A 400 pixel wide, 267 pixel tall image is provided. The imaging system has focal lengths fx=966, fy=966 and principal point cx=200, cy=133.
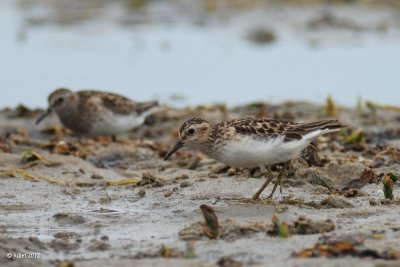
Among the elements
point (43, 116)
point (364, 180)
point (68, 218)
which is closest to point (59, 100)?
point (43, 116)

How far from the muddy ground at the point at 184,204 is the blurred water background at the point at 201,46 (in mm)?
2228

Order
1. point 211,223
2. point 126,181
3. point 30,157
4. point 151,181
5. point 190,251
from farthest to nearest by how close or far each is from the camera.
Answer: point 30,157
point 126,181
point 151,181
point 211,223
point 190,251

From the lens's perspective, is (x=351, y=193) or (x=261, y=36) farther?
(x=261, y=36)

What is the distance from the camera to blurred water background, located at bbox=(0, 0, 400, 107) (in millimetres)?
15805

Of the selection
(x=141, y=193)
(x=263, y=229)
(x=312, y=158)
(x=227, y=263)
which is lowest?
(x=227, y=263)

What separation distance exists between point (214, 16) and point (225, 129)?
530 inches

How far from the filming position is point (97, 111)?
1327cm

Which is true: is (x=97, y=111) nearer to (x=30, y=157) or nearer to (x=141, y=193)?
(x=30, y=157)

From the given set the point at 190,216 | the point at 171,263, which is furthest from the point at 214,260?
the point at 190,216

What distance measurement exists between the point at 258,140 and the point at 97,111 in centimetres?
536

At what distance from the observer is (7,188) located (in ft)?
31.4

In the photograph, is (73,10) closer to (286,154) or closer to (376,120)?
(376,120)

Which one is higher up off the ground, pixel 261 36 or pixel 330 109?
pixel 261 36

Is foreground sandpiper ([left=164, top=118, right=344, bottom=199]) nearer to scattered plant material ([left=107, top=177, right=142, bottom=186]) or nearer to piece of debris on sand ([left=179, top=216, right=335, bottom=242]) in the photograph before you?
piece of debris on sand ([left=179, top=216, right=335, bottom=242])
